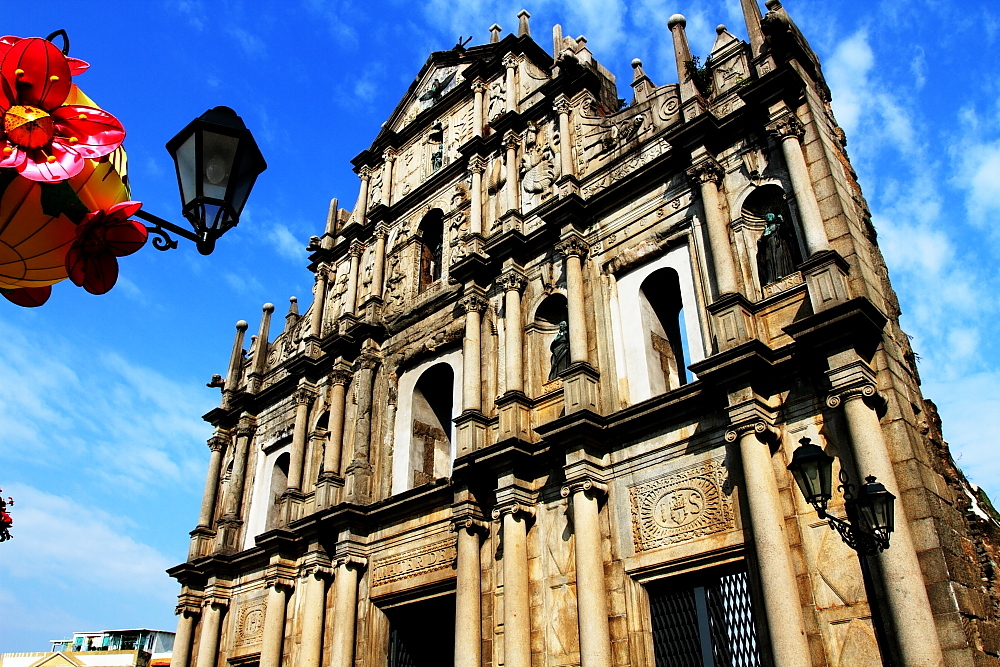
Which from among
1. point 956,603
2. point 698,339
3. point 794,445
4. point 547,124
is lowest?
point 956,603

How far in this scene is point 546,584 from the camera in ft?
38.0

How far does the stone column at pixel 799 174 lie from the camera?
1052 cm

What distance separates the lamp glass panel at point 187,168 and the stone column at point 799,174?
27.7 ft

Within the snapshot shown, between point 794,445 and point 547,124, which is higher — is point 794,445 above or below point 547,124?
below

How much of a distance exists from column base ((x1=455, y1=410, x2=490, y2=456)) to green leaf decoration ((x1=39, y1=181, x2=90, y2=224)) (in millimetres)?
10431

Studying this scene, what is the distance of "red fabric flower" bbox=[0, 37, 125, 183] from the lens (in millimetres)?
3105

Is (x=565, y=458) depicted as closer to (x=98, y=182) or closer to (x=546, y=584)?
(x=546, y=584)

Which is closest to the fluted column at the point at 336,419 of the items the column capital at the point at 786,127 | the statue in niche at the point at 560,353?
the statue in niche at the point at 560,353

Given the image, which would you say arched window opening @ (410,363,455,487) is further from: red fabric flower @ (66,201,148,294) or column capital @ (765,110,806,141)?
red fabric flower @ (66,201,148,294)

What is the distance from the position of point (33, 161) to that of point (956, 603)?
876cm

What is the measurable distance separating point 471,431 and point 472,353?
159cm

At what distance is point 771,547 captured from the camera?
29.6ft

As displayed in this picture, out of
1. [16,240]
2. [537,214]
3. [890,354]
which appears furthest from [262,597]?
[16,240]

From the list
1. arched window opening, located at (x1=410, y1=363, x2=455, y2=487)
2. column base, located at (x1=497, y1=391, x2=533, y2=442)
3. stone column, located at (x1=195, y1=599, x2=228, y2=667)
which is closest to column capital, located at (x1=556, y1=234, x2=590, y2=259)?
column base, located at (x1=497, y1=391, x2=533, y2=442)
